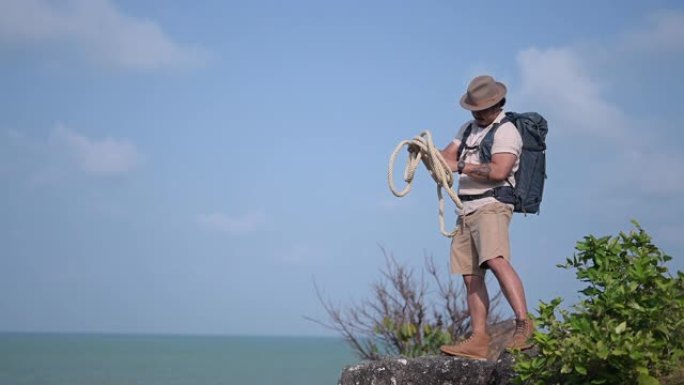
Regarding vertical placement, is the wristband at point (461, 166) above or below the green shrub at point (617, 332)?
above

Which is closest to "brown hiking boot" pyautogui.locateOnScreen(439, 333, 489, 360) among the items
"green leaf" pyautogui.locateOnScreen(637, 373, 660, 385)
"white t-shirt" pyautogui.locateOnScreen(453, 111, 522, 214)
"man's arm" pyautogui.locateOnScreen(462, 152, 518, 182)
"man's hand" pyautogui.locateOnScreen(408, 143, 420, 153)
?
"white t-shirt" pyautogui.locateOnScreen(453, 111, 522, 214)

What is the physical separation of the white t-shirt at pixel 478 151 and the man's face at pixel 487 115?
0.09ft

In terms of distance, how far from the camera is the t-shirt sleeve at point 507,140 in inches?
235

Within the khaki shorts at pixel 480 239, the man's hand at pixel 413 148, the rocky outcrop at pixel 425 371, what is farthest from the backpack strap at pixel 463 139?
the rocky outcrop at pixel 425 371

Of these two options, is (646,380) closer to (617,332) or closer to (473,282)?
(617,332)

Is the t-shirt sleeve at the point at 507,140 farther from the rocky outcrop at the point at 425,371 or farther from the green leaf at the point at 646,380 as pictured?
the green leaf at the point at 646,380

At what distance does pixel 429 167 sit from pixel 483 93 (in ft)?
2.11

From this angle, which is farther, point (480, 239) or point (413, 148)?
point (413, 148)

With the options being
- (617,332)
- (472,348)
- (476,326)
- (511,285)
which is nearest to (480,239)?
(511,285)

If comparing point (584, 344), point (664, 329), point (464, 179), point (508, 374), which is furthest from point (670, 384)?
point (464, 179)

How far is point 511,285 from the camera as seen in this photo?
5.86m

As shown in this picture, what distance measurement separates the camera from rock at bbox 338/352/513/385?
580 centimetres

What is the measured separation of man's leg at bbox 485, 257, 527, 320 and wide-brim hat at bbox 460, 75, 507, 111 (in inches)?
40.3

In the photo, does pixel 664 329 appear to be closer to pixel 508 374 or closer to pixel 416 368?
pixel 508 374
